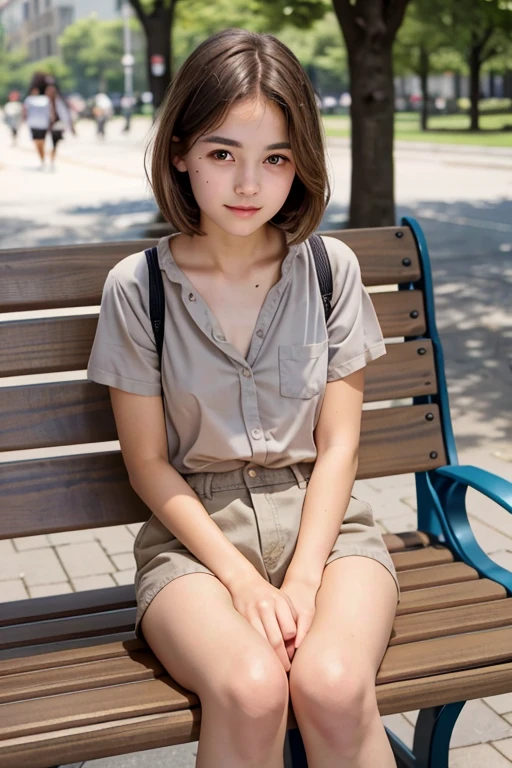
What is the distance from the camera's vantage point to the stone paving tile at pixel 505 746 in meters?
3.00

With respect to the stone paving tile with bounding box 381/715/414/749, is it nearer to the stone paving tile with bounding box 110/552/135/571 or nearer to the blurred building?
the stone paving tile with bounding box 110/552/135/571

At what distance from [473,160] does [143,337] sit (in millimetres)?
25242

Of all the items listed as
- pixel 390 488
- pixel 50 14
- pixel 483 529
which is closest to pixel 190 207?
pixel 483 529

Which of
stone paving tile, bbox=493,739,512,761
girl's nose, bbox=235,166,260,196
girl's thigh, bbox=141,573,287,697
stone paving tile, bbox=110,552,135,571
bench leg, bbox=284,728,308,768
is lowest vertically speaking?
stone paving tile, bbox=493,739,512,761

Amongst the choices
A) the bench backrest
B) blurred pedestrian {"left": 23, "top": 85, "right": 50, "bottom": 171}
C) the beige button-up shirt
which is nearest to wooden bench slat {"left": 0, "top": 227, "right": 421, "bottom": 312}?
the bench backrest

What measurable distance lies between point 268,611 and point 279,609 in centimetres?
2

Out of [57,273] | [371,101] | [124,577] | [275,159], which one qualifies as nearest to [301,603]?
[275,159]

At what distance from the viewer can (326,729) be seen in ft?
6.75

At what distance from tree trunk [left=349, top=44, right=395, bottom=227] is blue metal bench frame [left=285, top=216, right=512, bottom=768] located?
25.8 ft

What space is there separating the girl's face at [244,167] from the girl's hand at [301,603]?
28.5 inches

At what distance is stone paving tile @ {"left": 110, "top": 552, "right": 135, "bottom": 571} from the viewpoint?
4109mm

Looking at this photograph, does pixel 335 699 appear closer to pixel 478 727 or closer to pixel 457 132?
pixel 478 727

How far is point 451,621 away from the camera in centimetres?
247

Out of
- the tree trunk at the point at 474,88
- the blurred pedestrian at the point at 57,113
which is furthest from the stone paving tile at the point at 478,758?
the tree trunk at the point at 474,88
